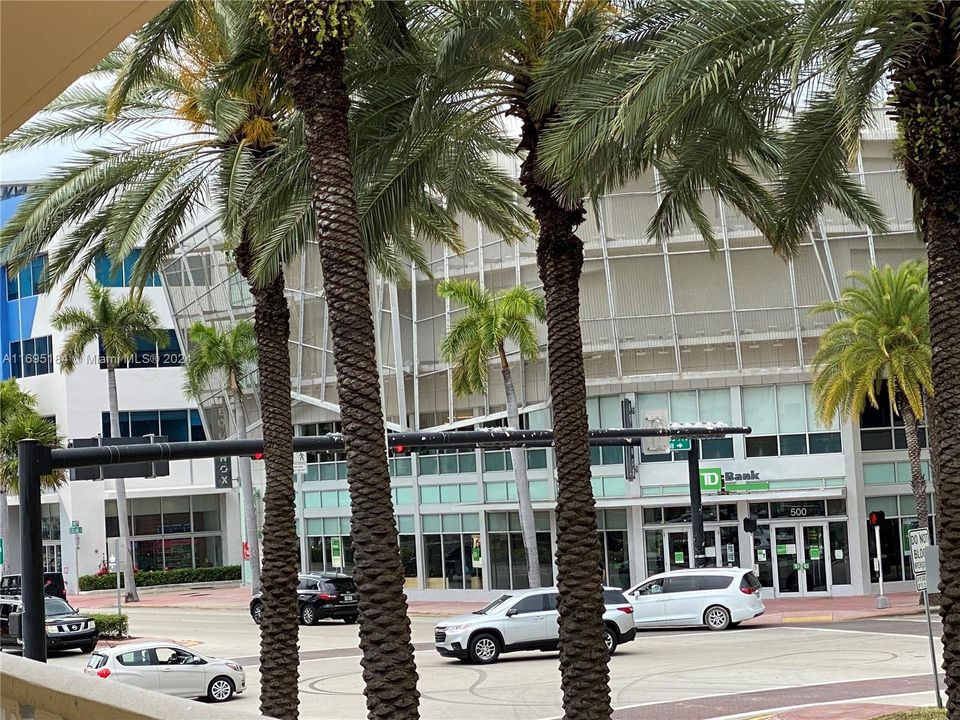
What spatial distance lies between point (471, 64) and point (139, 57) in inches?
155

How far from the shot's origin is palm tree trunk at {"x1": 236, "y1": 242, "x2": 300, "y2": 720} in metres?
15.9

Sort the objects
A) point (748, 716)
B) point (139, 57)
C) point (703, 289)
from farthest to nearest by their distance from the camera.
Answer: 1. point (703, 289)
2. point (748, 716)
3. point (139, 57)

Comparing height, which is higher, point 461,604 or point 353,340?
point 353,340

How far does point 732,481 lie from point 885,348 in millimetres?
8566

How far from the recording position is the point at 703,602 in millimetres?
33281

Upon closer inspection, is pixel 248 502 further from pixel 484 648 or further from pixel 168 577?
pixel 484 648

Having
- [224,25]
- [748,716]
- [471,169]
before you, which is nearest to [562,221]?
[471,169]

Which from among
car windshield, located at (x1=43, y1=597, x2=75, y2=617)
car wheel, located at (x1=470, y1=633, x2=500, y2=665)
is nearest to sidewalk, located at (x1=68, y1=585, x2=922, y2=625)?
car wheel, located at (x1=470, y1=633, x2=500, y2=665)

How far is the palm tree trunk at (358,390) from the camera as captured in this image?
38.8ft

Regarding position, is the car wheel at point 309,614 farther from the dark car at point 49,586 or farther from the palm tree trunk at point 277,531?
the palm tree trunk at point 277,531

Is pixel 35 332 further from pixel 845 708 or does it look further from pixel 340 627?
pixel 845 708

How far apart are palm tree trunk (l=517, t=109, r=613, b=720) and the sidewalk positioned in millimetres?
22207

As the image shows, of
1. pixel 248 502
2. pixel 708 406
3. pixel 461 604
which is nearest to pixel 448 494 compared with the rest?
pixel 461 604

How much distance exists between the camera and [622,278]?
145 feet
